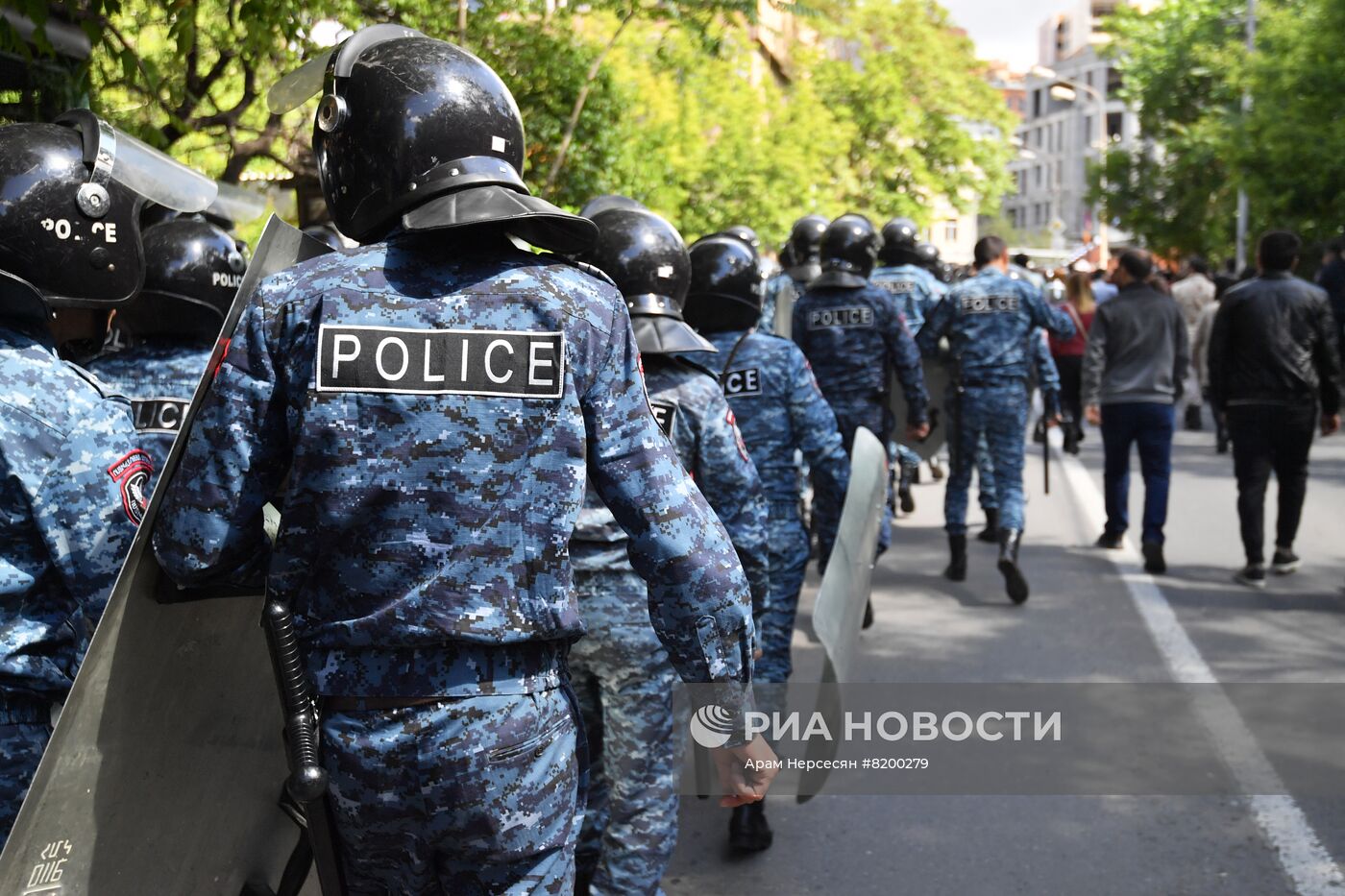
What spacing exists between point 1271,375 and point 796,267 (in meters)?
2.95

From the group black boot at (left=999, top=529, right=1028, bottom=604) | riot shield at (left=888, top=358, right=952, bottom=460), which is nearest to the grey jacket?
riot shield at (left=888, top=358, right=952, bottom=460)

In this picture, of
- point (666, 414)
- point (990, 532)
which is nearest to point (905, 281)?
point (990, 532)

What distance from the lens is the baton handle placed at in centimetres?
228

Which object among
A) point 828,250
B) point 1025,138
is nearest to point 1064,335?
point 828,250

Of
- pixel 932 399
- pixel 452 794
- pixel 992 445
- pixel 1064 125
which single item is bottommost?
pixel 992 445

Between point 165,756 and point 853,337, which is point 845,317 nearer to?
point 853,337

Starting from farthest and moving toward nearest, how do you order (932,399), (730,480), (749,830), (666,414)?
(932,399) → (749,830) → (730,480) → (666,414)

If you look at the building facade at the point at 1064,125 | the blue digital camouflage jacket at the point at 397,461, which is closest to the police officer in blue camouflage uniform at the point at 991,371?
the blue digital camouflage jacket at the point at 397,461

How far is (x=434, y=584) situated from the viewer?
90.0 inches

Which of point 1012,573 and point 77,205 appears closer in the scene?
point 77,205

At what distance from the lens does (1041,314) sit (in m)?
8.86

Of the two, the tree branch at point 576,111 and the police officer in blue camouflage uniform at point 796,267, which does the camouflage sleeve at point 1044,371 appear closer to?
the police officer in blue camouflage uniform at point 796,267

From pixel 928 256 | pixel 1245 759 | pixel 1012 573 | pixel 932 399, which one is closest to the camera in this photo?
pixel 1245 759

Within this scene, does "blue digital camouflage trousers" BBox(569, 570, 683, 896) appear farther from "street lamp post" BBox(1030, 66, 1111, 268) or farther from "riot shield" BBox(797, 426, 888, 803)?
"street lamp post" BBox(1030, 66, 1111, 268)
